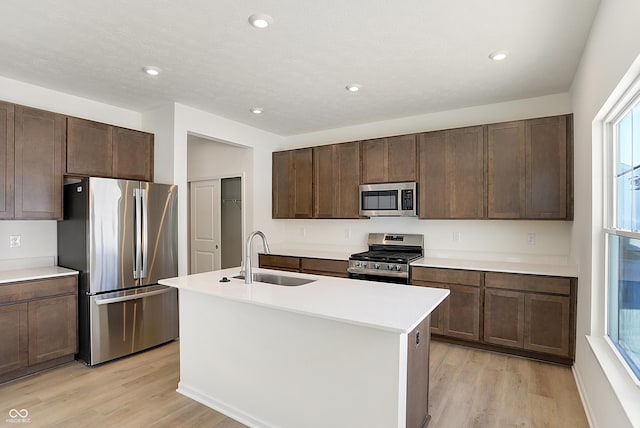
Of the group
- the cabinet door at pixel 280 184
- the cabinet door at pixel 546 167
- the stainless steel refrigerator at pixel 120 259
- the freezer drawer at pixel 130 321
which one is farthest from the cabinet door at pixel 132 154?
the cabinet door at pixel 546 167

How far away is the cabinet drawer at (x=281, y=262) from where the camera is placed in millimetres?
4594

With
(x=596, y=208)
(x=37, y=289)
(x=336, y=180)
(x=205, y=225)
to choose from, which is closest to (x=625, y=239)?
(x=596, y=208)

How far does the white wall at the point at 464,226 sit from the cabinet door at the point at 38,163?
7.86 feet

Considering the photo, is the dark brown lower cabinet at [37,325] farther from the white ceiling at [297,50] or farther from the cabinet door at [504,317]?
the cabinet door at [504,317]

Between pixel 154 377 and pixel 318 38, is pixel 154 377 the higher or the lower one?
the lower one

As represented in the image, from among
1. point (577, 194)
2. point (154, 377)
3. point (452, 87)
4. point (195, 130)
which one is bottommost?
point (154, 377)

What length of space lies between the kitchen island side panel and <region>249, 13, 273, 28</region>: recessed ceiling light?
1870mm

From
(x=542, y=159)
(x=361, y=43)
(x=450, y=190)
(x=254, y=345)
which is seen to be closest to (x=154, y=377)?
(x=254, y=345)

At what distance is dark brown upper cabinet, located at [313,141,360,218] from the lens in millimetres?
4508

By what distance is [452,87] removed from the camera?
3.36 metres

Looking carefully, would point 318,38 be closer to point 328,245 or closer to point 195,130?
point 195,130

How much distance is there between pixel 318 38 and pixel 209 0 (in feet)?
2.55

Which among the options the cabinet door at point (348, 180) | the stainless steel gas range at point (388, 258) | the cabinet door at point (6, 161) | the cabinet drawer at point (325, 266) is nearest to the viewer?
the cabinet door at point (6, 161)

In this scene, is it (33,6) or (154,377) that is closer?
(33,6)
